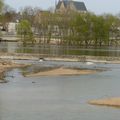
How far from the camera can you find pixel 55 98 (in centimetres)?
2744

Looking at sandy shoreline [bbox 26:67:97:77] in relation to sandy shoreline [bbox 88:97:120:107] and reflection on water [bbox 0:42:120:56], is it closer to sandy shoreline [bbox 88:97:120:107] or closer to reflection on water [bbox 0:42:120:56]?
sandy shoreline [bbox 88:97:120:107]

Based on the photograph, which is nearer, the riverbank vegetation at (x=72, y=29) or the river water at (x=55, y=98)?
the river water at (x=55, y=98)

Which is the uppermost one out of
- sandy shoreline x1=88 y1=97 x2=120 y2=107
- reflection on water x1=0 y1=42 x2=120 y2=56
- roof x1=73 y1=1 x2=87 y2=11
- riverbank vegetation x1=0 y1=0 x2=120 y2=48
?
roof x1=73 y1=1 x2=87 y2=11

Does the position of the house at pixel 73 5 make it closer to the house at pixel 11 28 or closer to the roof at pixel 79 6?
the roof at pixel 79 6

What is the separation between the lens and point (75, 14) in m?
140

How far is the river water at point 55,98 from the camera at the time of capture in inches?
865

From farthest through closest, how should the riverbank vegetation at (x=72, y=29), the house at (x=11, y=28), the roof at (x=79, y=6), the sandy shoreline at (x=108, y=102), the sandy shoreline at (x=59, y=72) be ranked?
the roof at (x=79, y=6) < the house at (x=11, y=28) < the riverbank vegetation at (x=72, y=29) < the sandy shoreline at (x=59, y=72) < the sandy shoreline at (x=108, y=102)

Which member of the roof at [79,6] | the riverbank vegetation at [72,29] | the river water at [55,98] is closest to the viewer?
the river water at [55,98]

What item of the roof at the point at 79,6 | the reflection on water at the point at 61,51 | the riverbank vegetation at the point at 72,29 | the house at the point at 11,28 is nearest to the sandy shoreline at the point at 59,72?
the reflection on water at the point at 61,51

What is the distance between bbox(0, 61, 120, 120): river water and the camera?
22.0 m

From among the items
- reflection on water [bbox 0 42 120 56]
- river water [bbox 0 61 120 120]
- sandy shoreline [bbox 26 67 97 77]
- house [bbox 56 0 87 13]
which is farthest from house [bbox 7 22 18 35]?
river water [bbox 0 61 120 120]

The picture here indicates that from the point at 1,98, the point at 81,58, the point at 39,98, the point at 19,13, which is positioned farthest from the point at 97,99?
the point at 19,13

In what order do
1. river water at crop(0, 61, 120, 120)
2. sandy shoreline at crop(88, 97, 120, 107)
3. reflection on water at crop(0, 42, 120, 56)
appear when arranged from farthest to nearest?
reflection on water at crop(0, 42, 120, 56) → sandy shoreline at crop(88, 97, 120, 107) → river water at crop(0, 61, 120, 120)

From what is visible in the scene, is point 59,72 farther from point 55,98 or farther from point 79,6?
point 79,6
